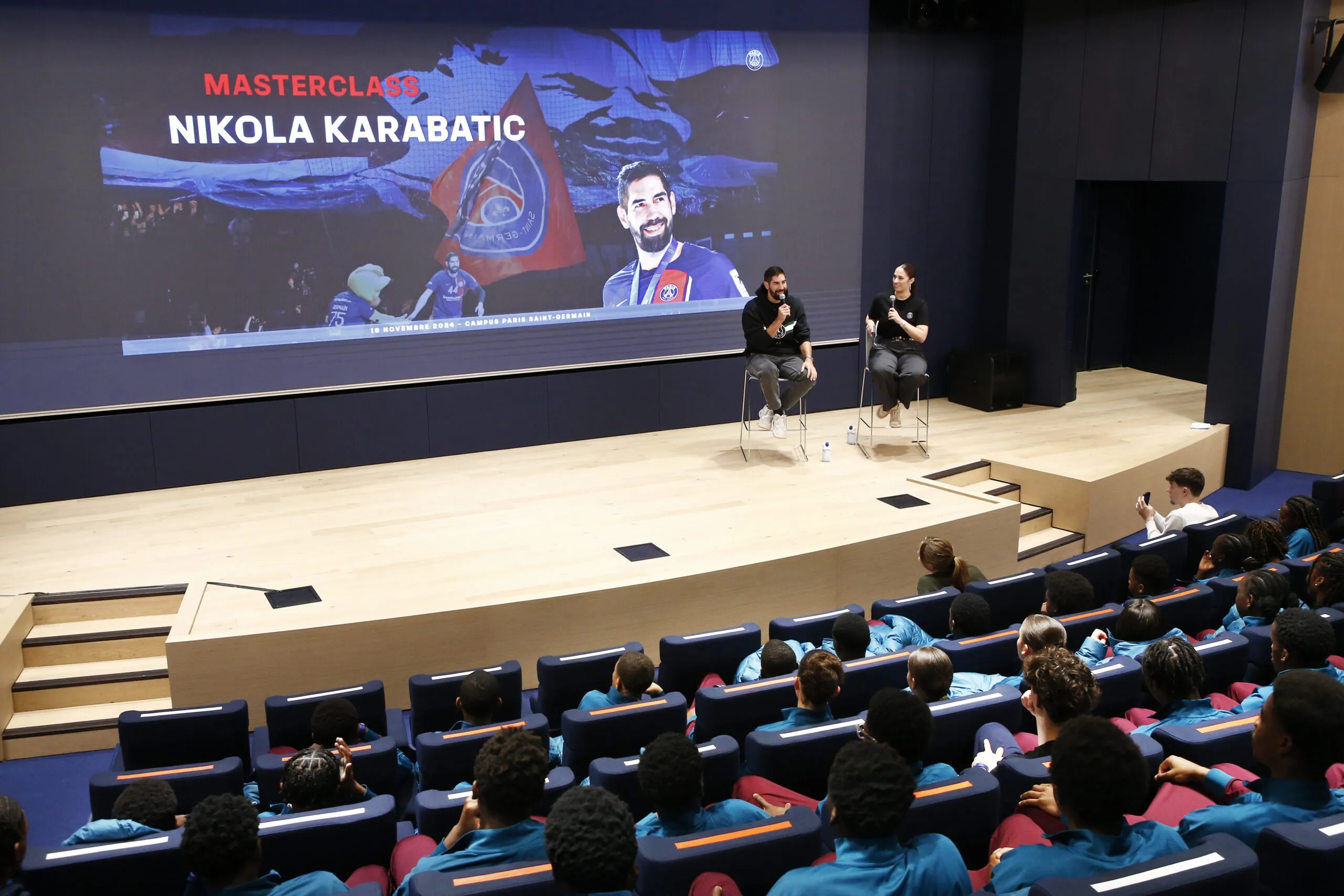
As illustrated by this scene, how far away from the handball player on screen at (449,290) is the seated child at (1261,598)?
5.14 meters

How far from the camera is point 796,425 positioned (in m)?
8.57

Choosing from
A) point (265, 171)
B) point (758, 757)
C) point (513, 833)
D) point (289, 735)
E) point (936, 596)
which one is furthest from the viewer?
point (265, 171)

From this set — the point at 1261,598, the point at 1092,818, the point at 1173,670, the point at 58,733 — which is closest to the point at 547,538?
the point at 58,733

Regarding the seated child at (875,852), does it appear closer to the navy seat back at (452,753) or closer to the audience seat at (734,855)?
the audience seat at (734,855)

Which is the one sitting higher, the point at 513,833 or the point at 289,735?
the point at 513,833

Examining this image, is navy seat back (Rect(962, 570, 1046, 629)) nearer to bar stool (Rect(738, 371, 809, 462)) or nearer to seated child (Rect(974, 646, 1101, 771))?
seated child (Rect(974, 646, 1101, 771))

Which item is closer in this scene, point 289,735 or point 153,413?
point 289,735

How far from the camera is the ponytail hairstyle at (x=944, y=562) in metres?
5.04

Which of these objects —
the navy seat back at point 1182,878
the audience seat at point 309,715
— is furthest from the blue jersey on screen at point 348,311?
the navy seat back at point 1182,878

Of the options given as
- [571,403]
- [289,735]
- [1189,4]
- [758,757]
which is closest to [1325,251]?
[1189,4]

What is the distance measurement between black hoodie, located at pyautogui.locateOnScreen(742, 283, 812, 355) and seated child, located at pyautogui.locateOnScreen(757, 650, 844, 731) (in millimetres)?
4315

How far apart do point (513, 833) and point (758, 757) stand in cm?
89

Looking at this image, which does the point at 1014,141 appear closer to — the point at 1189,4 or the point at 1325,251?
the point at 1189,4

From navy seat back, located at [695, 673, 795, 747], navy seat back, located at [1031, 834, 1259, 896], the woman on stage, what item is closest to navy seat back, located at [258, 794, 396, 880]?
navy seat back, located at [695, 673, 795, 747]
